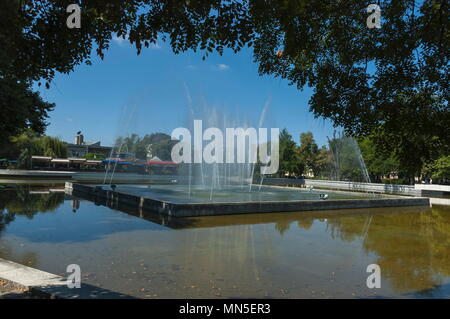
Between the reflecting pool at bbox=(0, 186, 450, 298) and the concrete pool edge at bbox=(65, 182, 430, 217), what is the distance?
0.47m

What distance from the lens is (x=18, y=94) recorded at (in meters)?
14.8

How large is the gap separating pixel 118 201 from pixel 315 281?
12430 mm

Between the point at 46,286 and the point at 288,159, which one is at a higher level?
the point at 288,159

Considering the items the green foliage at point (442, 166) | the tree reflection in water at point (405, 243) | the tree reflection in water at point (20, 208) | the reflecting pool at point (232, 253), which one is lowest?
the tree reflection in water at point (405, 243)

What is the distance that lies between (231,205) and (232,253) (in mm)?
5659

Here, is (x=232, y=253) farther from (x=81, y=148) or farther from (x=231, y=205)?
(x=81, y=148)

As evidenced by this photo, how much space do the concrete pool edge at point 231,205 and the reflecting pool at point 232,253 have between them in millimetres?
474

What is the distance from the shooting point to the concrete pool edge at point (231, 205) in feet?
40.7

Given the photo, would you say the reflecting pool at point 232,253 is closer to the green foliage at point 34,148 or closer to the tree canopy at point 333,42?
the tree canopy at point 333,42

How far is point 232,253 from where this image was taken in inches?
304

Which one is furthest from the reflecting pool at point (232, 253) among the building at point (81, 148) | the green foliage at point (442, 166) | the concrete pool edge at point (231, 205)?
the building at point (81, 148)

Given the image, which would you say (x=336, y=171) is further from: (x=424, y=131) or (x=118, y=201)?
(x=424, y=131)

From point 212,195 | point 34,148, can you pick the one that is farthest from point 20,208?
point 34,148

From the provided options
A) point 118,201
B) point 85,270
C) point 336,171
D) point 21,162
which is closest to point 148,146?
point 21,162
